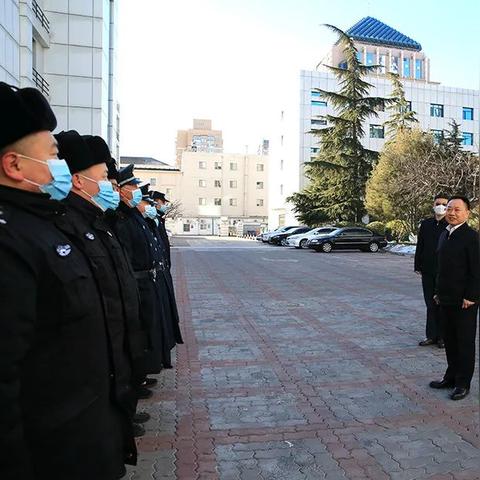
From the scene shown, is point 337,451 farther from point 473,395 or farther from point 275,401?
point 473,395

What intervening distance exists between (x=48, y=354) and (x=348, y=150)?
3901 centimetres

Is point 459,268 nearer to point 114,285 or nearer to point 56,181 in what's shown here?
point 114,285

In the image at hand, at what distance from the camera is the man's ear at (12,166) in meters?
1.90

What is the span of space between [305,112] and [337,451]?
57.8m

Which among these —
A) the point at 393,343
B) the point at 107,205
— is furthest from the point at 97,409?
the point at 393,343

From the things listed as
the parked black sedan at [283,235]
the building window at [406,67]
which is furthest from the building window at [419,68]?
the parked black sedan at [283,235]

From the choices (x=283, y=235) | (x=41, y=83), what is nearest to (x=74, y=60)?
(x=41, y=83)

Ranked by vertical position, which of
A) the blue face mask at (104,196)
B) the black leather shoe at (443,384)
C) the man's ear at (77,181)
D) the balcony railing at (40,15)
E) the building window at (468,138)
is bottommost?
the black leather shoe at (443,384)

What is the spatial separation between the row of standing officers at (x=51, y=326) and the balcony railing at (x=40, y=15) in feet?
65.5

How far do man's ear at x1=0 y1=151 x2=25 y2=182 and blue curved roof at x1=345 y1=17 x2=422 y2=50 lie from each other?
9026 centimetres

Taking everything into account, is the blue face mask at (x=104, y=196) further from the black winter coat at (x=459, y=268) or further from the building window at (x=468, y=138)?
the building window at (x=468, y=138)

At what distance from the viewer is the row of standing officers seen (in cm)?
165

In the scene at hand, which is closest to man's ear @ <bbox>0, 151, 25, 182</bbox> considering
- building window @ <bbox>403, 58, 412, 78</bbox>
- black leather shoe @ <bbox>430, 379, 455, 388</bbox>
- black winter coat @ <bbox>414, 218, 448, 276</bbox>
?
black leather shoe @ <bbox>430, 379, 455, 388</bbox>

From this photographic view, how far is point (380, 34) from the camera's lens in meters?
85.3
